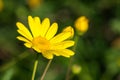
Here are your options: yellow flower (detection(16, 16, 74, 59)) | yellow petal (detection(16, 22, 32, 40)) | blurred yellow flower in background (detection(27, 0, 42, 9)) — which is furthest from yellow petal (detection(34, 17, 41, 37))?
blurred yellow flower in background (detection(27, 0, 42, 9))

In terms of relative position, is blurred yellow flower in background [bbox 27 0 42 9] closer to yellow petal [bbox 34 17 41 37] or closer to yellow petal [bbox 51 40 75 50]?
yellow petal [bbox 34 17 41 37]

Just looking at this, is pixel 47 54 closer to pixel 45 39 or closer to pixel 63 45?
pixel 63 45

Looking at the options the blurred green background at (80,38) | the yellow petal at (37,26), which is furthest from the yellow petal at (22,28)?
the blurred green background at (80,38)

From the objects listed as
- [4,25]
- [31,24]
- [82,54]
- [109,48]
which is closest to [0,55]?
[4,25]

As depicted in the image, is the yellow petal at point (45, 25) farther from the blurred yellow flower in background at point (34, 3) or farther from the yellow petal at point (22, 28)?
the blurred yellow flower in background at point (34, 3)

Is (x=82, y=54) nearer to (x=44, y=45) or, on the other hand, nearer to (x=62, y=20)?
(x=62, y=20)

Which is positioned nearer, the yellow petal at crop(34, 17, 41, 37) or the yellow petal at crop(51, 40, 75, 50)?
the yellow petal at crop(51, 40, 75, 50)
